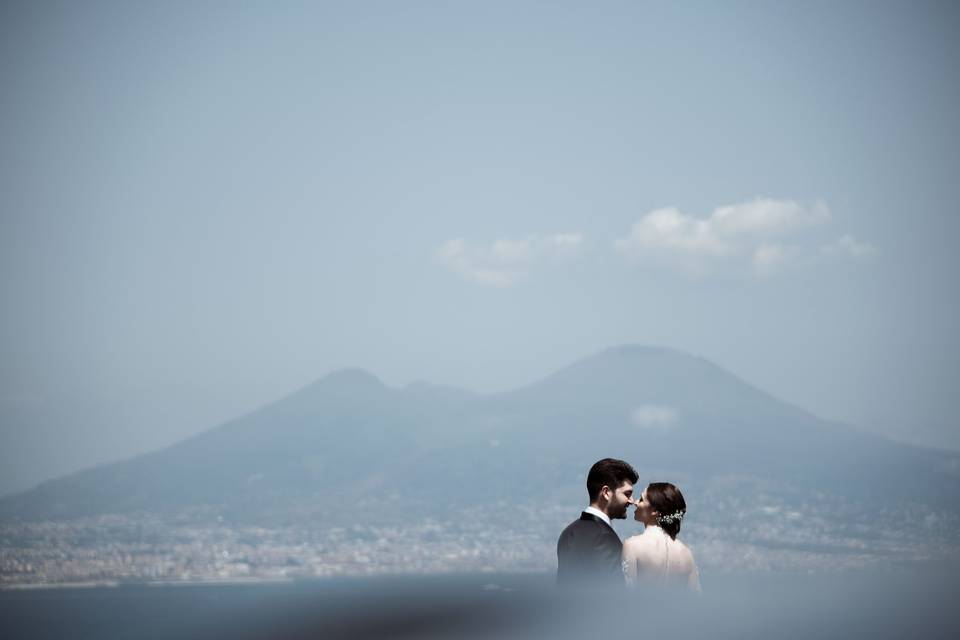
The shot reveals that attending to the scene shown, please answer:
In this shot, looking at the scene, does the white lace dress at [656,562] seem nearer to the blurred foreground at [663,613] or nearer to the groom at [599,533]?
the groom at [599,533]

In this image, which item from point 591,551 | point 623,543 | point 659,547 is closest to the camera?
point 591,551

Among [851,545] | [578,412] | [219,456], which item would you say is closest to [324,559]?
[851,545]

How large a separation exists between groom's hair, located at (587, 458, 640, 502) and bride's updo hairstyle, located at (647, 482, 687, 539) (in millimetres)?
379

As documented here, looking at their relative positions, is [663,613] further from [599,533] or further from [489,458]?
[489,458]

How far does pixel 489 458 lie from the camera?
16062 centimetres

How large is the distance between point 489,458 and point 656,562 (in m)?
157

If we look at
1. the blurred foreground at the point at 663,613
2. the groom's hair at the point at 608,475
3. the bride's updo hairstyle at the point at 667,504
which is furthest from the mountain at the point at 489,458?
the blurred foreground at the point at 663,613

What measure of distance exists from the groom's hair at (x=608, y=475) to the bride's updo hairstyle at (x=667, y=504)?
1.24ft

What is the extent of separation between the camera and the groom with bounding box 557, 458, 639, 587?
3.77 metres

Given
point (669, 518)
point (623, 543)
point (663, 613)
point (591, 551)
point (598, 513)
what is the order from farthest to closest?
point (669, 518) < point (623, 543) < point (598, 513) < point (591, 551) < point (663, 613)

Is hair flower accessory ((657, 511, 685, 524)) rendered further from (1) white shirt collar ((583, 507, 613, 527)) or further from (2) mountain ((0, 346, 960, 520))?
(2) mountain ((0, 346, 960, 520))

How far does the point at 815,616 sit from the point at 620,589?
401 mm

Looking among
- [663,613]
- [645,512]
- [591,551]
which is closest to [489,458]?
[645,512]

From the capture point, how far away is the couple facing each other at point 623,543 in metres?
3.77
